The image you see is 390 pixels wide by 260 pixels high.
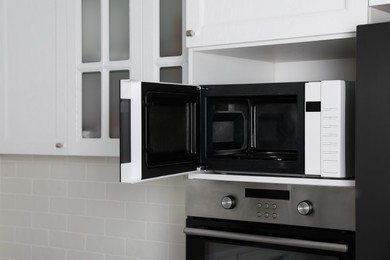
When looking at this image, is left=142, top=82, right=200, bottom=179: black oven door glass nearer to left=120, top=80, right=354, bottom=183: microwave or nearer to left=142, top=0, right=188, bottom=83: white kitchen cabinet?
left=120, top=80, right=354, bottom=183: microwave

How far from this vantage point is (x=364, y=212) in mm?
1747

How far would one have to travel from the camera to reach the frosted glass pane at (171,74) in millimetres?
2467

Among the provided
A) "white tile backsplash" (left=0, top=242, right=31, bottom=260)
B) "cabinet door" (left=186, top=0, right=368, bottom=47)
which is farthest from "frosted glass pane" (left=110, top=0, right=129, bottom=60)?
"white tile backsplash" (left=0, top=242, right=31, bottom=260)

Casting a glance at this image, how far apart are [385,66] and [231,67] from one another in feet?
2.26

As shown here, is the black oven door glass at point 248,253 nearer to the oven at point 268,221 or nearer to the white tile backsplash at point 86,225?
the oven at point 268,221

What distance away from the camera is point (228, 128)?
2.12 m

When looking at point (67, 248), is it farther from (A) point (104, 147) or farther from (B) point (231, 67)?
(B) point (231, 67)

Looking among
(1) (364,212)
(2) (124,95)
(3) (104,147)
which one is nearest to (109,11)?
(3) (104,147)

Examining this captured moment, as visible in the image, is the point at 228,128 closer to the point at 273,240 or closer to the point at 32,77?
the point at 273,240

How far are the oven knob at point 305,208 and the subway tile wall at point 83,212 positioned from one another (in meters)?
0.87

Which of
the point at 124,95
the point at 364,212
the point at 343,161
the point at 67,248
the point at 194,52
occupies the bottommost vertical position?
the point at 67,248

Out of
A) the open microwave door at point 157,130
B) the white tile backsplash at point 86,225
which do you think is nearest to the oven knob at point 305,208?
the open microwave door at point 157,130

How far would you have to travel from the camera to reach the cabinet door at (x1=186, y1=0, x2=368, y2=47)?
183 centimetres

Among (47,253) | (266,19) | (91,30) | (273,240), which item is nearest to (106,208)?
(47,253)
